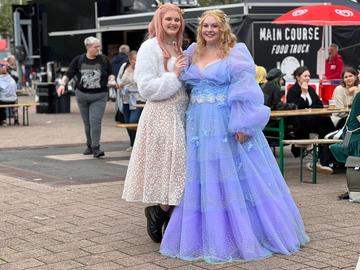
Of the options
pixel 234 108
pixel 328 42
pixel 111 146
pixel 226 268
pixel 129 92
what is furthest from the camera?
pixel 328 42

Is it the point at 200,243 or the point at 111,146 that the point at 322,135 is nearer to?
the point at 111,146

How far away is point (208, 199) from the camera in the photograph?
5.43 m

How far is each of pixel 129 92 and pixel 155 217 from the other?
21.7ft

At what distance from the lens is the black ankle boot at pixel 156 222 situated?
5949 mm

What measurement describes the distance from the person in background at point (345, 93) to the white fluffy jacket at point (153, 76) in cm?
491

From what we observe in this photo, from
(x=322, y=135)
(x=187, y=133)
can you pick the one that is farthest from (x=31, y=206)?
(x=322, y=135)

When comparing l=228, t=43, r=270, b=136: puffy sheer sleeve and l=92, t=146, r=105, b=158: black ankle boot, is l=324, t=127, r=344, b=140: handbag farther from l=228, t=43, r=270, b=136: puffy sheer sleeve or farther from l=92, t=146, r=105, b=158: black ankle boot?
l=228, t=43, r=270, b=136: puffy sheer sleeve

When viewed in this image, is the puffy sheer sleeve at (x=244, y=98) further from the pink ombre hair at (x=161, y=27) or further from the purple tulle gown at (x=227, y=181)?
the pink ombre hair at (x=161, y=27)

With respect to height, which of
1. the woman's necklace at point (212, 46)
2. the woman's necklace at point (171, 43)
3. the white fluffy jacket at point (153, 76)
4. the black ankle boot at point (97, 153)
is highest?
the woman's necklace at point (171, 43)

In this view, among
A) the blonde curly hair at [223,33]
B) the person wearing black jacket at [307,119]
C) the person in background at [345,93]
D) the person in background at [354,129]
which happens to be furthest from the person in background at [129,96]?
the blonde curly hair at [223,33]

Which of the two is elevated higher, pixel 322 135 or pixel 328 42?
pixel 328 42

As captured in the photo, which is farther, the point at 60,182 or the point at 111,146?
the point at 111,146

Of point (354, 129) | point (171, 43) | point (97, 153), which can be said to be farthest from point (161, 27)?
point (97, 153)

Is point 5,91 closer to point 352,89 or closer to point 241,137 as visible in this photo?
point 352,89
